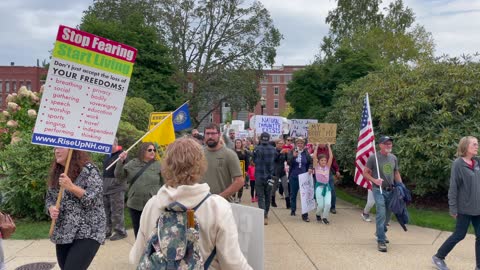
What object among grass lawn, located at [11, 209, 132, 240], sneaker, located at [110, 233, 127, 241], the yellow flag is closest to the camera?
the yellow flag

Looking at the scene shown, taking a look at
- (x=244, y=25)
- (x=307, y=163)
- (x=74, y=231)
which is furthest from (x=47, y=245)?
(x=244, y=25)

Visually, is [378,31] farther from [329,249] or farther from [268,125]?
[329,249]

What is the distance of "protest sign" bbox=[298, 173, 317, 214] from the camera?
9.42 meters

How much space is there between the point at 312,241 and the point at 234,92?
2923cm

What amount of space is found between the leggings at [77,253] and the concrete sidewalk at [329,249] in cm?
247

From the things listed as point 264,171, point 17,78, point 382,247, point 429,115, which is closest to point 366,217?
point 264,171

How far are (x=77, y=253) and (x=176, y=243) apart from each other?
1651 millimetres

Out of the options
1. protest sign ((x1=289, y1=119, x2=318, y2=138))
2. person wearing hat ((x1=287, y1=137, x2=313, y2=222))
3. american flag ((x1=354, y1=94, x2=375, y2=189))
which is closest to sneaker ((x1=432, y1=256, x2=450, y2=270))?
american flag ((x1=354, y1=94, x2=375, y2=189))

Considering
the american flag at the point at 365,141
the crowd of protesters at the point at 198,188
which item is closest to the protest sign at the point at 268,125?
the crowd of protesters at the point at 198,188

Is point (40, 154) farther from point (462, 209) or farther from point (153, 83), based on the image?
point (153, 83)

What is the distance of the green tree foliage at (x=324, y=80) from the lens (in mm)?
23031

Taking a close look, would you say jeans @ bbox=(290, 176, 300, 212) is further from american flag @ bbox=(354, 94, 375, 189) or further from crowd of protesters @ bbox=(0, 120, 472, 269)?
american flag @ bbox=(354, 94, 375, 189)

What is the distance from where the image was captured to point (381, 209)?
22.3 ft

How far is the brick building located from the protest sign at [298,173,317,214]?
7032cm
